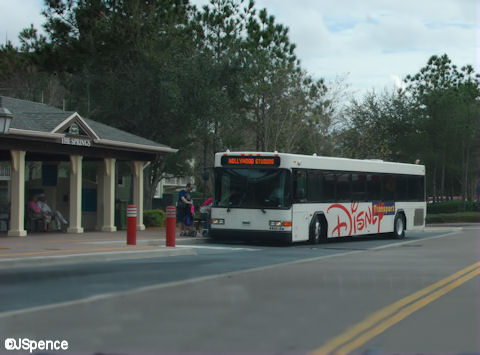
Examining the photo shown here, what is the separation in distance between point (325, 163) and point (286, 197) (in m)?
2.45

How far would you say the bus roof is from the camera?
22.9 meters

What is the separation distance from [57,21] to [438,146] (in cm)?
3029

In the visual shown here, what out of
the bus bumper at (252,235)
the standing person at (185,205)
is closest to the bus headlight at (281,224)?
the bus bumper at (252,235)

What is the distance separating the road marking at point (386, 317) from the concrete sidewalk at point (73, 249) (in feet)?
24.6

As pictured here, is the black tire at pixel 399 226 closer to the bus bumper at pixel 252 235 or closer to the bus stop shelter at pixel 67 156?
the bus bumper at pixel 252 235

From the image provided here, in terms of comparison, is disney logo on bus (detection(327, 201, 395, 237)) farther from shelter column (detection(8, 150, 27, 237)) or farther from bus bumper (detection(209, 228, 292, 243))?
shelter column (detection(8, 150, 27, 237))

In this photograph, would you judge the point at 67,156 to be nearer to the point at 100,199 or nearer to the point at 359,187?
the point at 100,199

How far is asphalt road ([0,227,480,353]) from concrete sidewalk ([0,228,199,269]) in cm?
68

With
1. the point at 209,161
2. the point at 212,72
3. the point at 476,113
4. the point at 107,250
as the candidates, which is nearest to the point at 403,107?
the point at 476,113

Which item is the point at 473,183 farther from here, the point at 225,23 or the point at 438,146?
the point at 225,23

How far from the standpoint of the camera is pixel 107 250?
18.3 metres

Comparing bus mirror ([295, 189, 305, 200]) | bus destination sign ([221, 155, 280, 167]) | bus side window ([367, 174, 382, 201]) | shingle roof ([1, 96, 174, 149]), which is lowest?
bus mirror ([295, 189, 305, 200])

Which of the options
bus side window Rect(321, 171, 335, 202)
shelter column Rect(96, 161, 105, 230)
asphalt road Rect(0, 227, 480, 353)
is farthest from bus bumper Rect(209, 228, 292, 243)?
shelter column Rect(96, 161, 105, 230)

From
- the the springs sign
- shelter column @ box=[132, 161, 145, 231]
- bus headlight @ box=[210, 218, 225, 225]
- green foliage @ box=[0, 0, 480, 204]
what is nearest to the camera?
bus headlight @ box=[210, 218, 225, 225]
